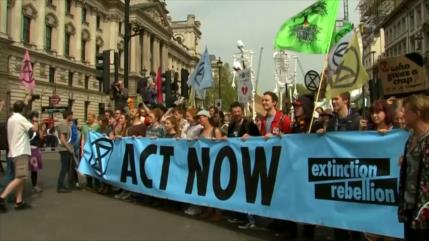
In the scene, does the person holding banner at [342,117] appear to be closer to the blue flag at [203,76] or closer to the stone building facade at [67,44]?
the blue flag at [203,76]

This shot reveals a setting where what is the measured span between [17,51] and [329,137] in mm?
55678

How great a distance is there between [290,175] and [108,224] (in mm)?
2885

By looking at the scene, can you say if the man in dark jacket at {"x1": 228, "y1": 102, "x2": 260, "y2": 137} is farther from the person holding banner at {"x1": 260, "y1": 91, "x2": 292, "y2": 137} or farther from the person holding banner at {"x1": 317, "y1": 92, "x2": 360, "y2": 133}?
the person holding banner at {"x1": 317, "y1": 92, "x2": 360, "y2": 133}

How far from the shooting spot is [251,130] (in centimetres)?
820

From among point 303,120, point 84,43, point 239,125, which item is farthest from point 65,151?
point 84,43

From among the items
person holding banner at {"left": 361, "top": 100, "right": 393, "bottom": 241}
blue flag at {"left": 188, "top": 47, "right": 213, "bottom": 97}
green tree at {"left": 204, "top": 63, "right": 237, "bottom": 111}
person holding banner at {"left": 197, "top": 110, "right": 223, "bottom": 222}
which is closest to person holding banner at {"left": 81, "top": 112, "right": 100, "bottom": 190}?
blue flag at {"left": 188, "top": 47, "right": 213, "bottom": 97}

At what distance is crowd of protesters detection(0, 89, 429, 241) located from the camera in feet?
13.6

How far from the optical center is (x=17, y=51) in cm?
5719

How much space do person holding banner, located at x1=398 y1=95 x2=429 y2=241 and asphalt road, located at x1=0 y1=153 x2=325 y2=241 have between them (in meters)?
3.16

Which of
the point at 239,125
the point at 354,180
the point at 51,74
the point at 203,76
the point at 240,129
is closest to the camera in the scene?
the point at 354,180

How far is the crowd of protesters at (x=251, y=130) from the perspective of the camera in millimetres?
4141

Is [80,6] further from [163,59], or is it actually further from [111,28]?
[163,59]

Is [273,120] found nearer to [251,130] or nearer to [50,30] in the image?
[251,130]

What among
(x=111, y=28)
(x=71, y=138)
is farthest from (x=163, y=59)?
(x=71, y=138)
